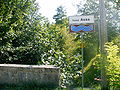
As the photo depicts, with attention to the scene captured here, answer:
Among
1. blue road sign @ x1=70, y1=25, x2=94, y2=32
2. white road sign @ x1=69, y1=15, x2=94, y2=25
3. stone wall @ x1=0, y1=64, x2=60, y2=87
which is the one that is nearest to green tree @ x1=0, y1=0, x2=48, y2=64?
stone wall @ x1=0, y1=64, x2=60, y2=87

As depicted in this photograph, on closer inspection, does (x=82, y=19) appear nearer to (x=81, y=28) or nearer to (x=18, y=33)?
(x=81, y=28)

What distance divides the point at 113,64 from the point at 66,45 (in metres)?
6.20

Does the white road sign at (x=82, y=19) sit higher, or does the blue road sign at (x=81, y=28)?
the white road sign at (x=82, y=19)

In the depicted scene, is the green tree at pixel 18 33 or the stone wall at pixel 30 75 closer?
the stone wall at pixel 30 75

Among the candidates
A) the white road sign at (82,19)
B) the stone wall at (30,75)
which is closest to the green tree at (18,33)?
the stone wall at (30,75)

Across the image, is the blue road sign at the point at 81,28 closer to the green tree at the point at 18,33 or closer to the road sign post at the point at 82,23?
the road sign post at the point at 82,23

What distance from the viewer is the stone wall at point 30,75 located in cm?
542

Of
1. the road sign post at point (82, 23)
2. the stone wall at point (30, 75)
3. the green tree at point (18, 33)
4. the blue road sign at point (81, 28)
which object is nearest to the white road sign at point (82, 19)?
the road sign post at point (82, 23)

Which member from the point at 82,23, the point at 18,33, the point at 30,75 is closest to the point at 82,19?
the point at 82,23

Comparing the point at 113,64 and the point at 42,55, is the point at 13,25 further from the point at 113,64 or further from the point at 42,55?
the point at 113,64

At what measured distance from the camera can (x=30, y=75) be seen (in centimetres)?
548

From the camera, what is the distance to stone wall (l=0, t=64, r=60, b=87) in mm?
5422

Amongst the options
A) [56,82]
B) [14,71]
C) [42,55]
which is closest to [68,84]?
[56,82]

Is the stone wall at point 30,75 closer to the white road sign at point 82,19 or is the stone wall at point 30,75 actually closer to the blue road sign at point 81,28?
the blue road sign at point 81,28
